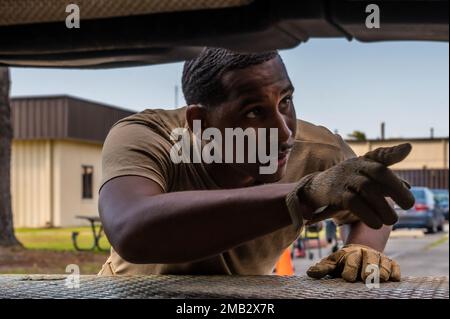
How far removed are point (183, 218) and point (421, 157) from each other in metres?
0.34

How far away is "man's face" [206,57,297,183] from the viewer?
110cm

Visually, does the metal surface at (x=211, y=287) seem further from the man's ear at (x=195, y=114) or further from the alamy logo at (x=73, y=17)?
the alamy logo at (x=73, y=17)

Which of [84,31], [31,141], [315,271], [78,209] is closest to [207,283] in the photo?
[315,271]

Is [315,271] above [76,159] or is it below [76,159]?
below

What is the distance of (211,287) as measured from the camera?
48.0 inches

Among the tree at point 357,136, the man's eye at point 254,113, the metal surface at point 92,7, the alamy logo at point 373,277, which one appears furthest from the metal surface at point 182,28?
the alamy logo at point 373,277

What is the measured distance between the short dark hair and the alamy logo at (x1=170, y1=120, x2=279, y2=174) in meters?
0.04

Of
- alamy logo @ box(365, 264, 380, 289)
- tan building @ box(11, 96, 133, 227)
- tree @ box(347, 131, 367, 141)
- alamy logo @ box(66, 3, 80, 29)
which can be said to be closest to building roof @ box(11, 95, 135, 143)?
tan building @ box(11, 96, 133, 227)

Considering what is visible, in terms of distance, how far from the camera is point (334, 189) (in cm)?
95

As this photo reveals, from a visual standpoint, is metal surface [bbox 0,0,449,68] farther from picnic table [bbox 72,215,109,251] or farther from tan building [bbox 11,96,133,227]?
picnic table [bbox 72,215,109,251]

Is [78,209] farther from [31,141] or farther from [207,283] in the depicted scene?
[31,141]

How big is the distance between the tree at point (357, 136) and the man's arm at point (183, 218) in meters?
0.23
